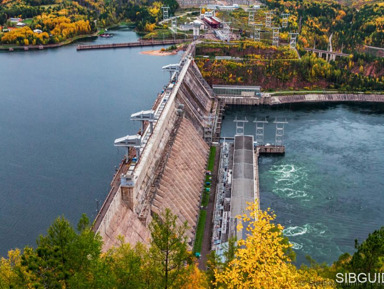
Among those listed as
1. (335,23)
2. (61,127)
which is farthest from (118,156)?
(335,23)

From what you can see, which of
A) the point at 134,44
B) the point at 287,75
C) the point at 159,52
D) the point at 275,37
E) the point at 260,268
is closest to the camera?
the point at 260,268

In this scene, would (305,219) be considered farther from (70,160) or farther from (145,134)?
(70,160)

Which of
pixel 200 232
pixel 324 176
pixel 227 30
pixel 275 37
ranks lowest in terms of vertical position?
pixel 324 176

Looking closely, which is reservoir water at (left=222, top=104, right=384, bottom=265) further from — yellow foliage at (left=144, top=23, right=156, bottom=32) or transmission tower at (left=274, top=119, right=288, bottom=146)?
yellow foliage at (left=144, top=23, right=156, bottom=32)

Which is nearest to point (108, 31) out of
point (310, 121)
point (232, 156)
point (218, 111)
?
point (218, 111)

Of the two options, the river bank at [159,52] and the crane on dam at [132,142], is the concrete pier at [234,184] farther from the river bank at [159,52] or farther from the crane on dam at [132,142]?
the river bank at [159,52]

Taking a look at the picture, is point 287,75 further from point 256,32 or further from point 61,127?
point 61,127

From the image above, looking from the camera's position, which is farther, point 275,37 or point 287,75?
point 275,37

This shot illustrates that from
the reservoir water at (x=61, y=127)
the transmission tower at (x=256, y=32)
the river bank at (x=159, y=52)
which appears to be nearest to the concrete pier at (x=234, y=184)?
the reservoir water at (x=61, y=127)
